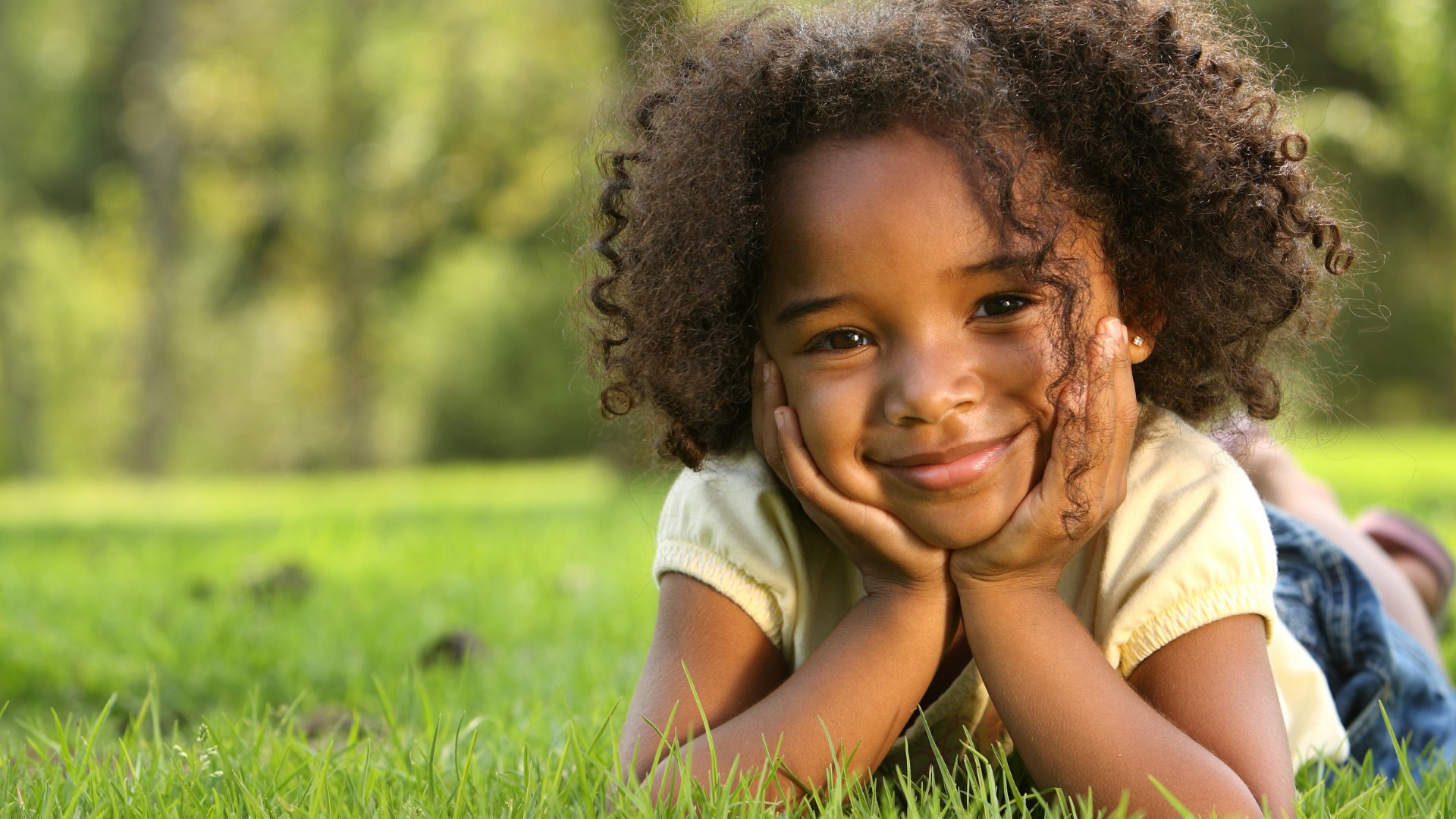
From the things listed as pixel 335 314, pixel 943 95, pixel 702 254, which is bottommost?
pixel 335 314

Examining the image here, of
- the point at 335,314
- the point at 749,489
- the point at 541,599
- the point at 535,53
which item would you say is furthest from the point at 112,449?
the point at 749,489

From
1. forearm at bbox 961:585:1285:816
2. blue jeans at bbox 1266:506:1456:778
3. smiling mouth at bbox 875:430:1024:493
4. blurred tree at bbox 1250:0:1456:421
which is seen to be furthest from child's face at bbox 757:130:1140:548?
blurred tree at bbox 1250:0:1456:421

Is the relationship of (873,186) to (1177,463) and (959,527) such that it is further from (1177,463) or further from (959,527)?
(1177,463)

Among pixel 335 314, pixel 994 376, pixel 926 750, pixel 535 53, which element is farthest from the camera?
pixel 335 314

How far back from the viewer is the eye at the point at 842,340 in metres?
1.96

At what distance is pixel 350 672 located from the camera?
329cm

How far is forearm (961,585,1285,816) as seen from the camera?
1778mm

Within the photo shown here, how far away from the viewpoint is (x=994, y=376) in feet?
6.33

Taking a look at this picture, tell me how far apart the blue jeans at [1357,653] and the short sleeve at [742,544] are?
3.93 ft

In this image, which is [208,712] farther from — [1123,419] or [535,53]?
[535,53]

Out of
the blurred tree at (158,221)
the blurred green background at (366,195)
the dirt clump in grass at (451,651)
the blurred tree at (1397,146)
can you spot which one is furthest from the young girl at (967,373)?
the blurred tree at (158,221)

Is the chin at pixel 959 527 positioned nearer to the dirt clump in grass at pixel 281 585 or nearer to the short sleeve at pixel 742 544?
the short sleeve at pixel 742 544

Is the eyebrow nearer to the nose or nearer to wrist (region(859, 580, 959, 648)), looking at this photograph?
the nose

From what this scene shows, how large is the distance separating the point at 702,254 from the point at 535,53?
20584 mm
